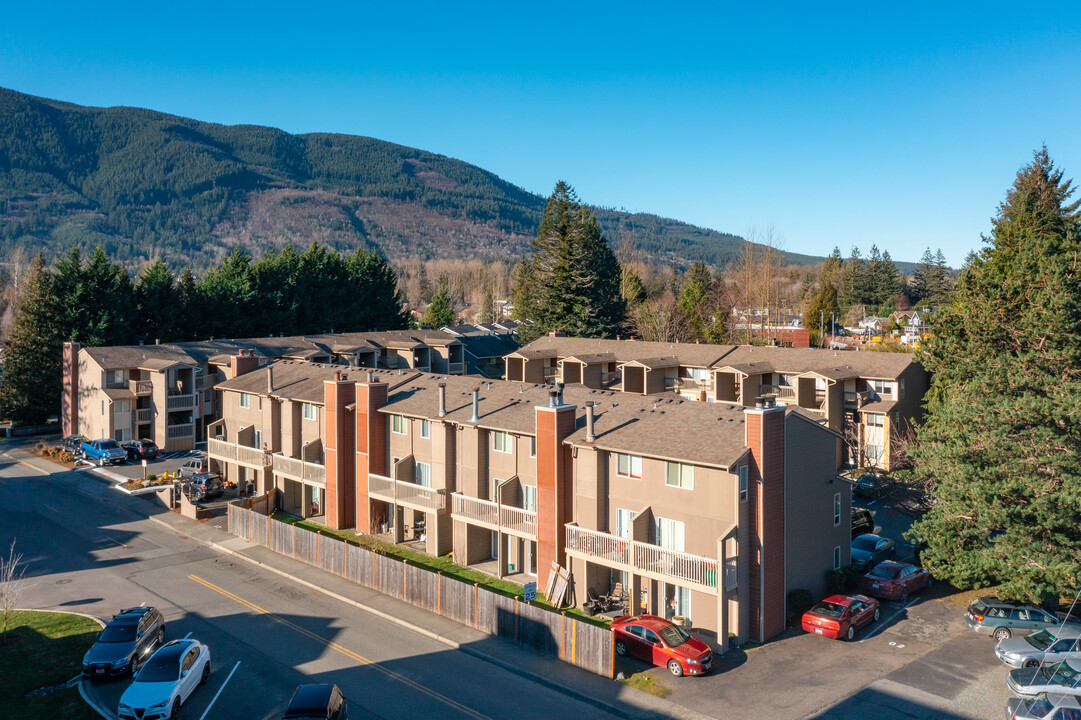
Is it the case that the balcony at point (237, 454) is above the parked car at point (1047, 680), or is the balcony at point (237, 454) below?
above

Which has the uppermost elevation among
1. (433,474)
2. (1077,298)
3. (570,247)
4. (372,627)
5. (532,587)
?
(570,247)

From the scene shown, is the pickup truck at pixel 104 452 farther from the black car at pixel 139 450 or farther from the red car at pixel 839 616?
the red car at pixel 839 616

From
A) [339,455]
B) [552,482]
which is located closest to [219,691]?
[552,482]

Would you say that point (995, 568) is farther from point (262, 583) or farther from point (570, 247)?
point (570, 247)

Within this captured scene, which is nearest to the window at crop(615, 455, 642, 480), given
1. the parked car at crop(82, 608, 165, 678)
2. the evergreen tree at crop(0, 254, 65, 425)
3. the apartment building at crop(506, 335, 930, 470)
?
the parked car at crop(82, 608, 165, 678)

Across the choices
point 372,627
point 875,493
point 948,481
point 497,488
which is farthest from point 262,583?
point 875,493

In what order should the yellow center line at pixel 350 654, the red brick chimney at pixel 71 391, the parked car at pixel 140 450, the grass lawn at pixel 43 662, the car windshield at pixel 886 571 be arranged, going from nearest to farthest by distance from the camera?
the grass lawn at pixel 43 662
the yellow center line at pixel 350 654
the car windshield at pixel 886 571
the parked car at pixel 140 450
the red brick chimney at pixel 71 391

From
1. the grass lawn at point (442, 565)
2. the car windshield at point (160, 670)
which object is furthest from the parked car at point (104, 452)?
the car windshield at point (160, 670)
